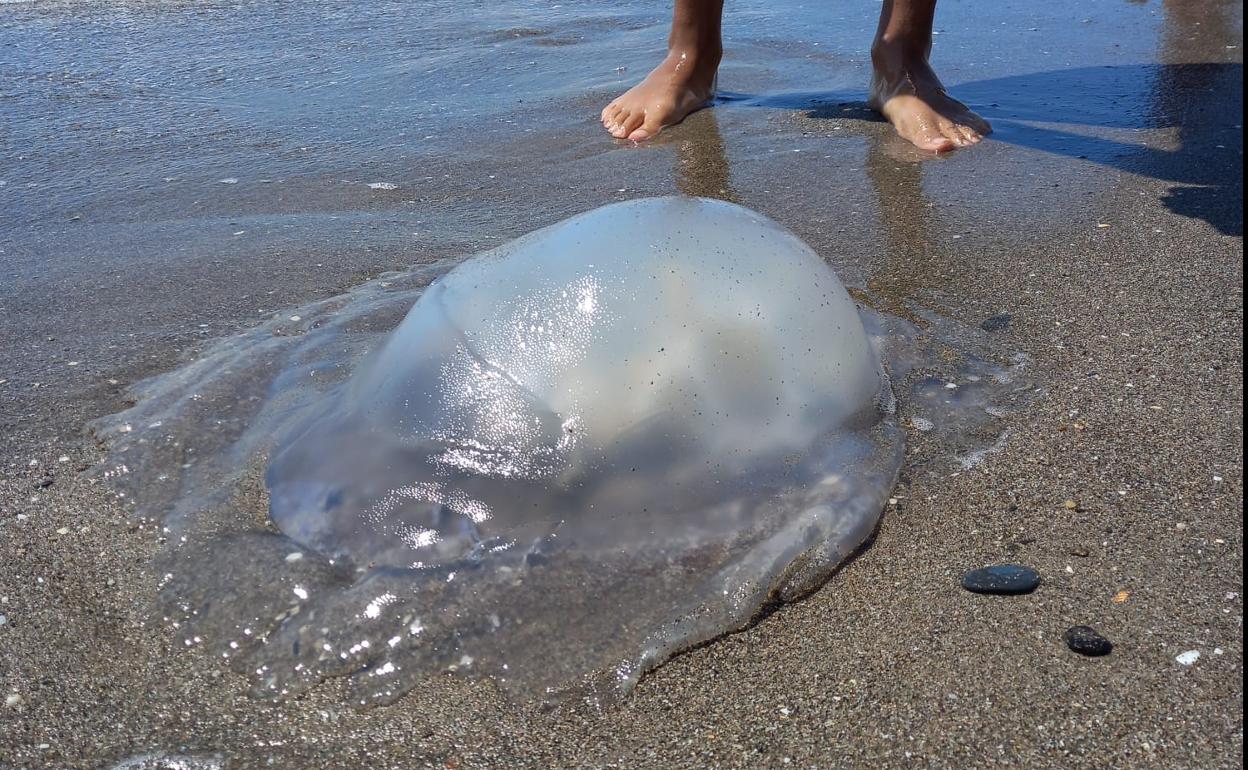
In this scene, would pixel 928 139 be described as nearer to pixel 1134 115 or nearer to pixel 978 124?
pixel 978 124

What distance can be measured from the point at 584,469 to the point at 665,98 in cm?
291

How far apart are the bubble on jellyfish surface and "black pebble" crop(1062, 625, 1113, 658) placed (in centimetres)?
38

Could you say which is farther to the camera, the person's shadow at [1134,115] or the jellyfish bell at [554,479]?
the person's shadow at [1134,115]

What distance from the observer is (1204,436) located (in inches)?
85.1

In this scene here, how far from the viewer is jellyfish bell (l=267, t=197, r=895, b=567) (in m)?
1.91

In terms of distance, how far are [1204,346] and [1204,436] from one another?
419mm

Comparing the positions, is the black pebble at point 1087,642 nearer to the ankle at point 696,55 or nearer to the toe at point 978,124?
the toe at point 978,124

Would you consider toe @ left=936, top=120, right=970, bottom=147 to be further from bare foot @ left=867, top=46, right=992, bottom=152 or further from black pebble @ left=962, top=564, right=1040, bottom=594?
black pebble @ left=962, top=564, right=1040, bottom=594

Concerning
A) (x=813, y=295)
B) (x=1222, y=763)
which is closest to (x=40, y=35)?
(x=813, y=295)

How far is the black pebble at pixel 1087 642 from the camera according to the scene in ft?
5.44

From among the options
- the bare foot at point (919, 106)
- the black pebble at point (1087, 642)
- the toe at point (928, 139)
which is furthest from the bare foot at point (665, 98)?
the black pebble at point (1087, 642)

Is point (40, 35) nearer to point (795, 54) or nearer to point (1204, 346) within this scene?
point (795, 54)

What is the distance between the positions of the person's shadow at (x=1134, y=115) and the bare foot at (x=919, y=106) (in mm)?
87

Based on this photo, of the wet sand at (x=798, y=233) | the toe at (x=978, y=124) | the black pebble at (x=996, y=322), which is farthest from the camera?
the toe at (x=978, y=124)
